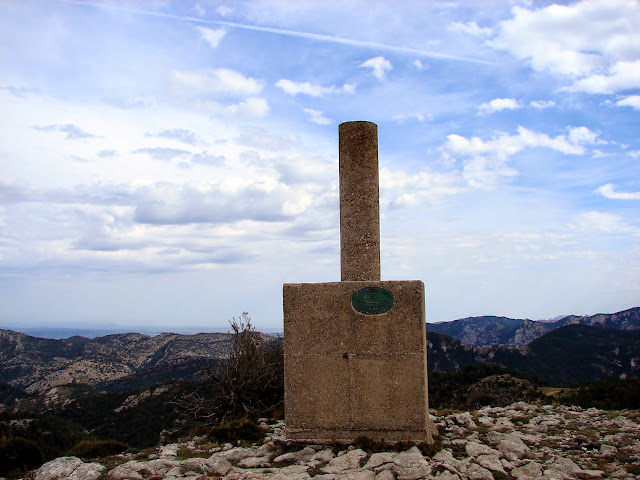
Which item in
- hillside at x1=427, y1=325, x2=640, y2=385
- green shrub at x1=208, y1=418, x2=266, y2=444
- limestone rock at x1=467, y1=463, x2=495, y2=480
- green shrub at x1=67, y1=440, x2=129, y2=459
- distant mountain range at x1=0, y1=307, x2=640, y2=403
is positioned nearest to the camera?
limestone rock at x1=467, y1=463, x2=495, y2=480

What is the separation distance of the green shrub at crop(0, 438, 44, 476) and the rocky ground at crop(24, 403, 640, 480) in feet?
3.57

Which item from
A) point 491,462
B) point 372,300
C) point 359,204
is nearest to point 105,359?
point 359,204

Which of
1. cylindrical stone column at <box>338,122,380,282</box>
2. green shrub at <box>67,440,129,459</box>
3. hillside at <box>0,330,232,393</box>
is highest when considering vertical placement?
cylindrical stone column at <box>338,122,380,282</box>

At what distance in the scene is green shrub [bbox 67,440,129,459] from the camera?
29.2 feet

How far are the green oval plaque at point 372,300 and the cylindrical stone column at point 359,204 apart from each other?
23.9 inches

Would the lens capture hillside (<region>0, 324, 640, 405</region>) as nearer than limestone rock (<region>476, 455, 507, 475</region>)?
No

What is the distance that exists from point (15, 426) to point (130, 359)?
136 ft

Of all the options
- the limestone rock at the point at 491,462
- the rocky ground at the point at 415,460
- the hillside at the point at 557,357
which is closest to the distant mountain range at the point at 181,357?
the hillside at the point at 557,357

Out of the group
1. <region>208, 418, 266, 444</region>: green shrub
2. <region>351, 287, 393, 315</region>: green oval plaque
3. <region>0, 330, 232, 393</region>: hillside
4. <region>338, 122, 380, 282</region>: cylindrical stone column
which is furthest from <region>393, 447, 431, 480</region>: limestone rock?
<region>0, 330, 232, 393</region>: hillside

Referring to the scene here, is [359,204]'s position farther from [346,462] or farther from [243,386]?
[243,386]

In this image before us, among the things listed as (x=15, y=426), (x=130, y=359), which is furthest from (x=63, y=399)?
(x=130, y=359)

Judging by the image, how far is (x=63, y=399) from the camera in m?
37.2

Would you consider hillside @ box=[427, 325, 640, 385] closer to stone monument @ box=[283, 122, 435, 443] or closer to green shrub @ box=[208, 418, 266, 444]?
green shrub @ box=[208, 418, 266, 444]

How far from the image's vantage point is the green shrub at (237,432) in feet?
29.7
